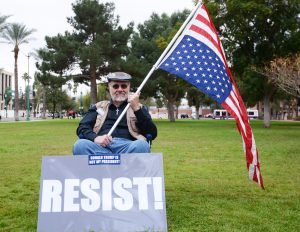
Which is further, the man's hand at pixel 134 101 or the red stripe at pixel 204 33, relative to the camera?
the red stripe at pixel 204 33

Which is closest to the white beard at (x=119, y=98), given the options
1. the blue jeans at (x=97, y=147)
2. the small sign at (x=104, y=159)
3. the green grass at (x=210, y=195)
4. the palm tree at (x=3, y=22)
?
the blue jeans at (x=97, y=147)

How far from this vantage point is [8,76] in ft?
432

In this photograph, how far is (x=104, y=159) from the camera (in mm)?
4008

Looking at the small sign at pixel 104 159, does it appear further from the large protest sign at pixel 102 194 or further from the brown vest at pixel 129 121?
the brown vest at pixel 129 121

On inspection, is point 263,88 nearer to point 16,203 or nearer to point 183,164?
point 183,164

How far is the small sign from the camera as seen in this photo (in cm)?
399

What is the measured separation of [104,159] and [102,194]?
0.32m

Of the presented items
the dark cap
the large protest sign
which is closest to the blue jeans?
the large protest sign

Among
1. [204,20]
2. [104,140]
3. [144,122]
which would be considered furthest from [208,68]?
[104,140]

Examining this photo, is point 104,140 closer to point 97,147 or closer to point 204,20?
point 97,147

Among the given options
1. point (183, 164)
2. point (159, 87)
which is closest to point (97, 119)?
point (183, 164)

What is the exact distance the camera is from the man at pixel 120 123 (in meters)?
4.69

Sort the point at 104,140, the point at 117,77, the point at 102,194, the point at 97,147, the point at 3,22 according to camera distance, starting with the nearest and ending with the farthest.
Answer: the point at 102,194
the point at 104,140
the point at 97,147
the point at 117,77
the point at 3,22

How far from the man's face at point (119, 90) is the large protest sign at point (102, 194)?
1108 mm
